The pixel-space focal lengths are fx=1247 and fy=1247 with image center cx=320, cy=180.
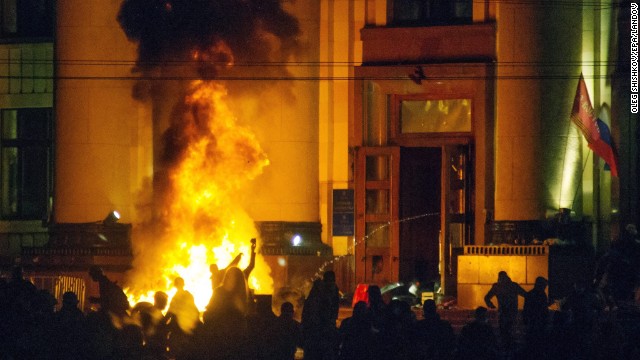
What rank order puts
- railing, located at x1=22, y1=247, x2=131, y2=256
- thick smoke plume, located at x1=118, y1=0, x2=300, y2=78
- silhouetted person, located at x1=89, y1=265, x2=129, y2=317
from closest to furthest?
1. silhouetted person, located at x1=89, y1=265, x2=129, y2=317
2. thick smoke plume, located at x1=118, y1=0, x2=300, y2=78
3. railing, located at x1=22, y1=247, x2=131, y2=256

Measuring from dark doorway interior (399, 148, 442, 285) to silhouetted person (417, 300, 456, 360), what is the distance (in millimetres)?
13333

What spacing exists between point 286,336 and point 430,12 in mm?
13428

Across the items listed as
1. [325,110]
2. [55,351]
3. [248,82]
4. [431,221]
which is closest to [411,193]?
[431,221]

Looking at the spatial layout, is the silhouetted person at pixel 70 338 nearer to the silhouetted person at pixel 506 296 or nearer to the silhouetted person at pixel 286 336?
the silhouetted person at pixel 286 336

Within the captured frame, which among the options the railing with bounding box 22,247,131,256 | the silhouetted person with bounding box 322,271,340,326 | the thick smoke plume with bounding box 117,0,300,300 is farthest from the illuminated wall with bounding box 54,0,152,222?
the silhouetted person with bounding box 322,271,340,326

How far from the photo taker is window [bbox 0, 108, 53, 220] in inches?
1180

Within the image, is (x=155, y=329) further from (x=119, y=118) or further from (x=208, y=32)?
(x=119, y=118)

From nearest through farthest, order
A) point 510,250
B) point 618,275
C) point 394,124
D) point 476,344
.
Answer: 1. point 476,344
2. point 618,275
3. point 510,250
4. point 394,124

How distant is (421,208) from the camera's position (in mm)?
28422

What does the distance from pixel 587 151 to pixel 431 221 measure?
4.17 meters

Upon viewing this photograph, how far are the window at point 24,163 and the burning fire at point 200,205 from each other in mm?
5051

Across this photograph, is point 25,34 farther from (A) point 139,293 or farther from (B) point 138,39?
(A) point 139,293

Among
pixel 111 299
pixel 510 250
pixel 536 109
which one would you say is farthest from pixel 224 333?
pixel 536 109

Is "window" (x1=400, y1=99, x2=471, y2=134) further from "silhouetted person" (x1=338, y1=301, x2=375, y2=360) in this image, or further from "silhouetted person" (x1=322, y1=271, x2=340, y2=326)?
"silhouetted person" (x1=338, y1=301, x2=375, y2=360)
